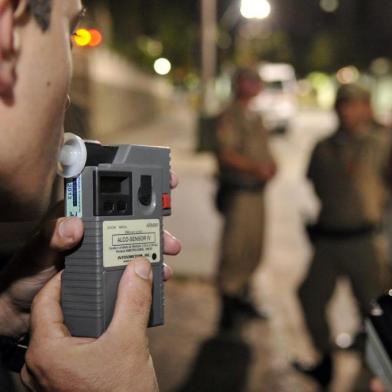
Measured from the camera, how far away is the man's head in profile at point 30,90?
967 millimetres

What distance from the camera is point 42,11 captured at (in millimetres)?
992

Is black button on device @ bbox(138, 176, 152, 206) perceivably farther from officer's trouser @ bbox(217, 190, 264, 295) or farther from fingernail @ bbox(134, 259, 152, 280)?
officer's trouser @ bbox(217, 190, 264, 295)

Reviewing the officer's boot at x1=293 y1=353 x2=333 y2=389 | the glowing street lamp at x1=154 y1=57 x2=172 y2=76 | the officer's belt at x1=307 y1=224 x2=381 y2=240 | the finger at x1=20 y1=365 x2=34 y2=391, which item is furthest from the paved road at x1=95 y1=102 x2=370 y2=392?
the finger at x1=20 y1=365 x2=34 y2=391

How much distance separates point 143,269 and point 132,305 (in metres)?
0.07

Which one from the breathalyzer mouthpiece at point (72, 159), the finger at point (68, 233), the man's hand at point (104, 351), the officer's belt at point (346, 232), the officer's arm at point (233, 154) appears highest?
the officer's arm at point (233, 154)

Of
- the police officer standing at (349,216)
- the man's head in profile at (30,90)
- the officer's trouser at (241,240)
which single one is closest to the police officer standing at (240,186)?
the officer's trouser at (241,240)

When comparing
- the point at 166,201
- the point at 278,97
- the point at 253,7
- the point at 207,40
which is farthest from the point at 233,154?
the point at 278,97

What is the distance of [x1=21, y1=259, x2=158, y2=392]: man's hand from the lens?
1.10 metres

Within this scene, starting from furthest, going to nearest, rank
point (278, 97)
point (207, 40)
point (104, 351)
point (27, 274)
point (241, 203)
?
point (278, 97), point (207, 40), point (241, 203), point (27, 274), point (104, 351)

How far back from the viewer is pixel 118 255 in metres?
1.14

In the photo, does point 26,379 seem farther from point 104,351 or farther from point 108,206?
point 108,206

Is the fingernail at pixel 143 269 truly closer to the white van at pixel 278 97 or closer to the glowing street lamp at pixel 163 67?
the glowing street lamp at pixel 163 67

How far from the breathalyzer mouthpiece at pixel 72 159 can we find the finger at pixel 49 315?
205 mm

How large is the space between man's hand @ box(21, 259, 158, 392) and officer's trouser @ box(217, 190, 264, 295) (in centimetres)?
391
